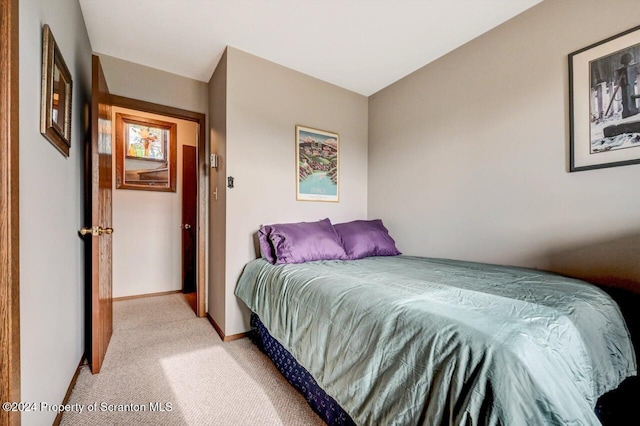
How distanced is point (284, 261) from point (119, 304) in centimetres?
252

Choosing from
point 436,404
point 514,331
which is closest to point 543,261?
point 514,331

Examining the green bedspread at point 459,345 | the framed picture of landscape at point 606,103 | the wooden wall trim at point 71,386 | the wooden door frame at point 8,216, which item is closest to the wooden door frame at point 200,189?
the wooden wall trim at point 71,386

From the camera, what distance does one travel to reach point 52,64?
3.85ft

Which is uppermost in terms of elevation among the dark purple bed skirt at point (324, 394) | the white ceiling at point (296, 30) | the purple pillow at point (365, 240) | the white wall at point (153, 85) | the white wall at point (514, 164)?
the white ceiling at point (296, 30)

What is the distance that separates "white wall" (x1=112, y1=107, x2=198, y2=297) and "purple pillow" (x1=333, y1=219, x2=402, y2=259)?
233cm

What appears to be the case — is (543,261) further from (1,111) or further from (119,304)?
(119,304)

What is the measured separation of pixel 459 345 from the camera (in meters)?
0.79

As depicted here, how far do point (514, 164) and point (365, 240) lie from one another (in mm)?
1301

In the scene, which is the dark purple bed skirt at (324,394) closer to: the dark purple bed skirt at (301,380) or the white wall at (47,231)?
the dark purple bed skirt at (301,380)

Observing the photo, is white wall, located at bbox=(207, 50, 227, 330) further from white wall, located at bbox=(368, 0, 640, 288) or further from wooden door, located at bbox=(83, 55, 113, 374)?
white wall, located at bbox=(368, 0, 640, 288)

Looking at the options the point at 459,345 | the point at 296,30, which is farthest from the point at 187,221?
Answer: the point at 459,345

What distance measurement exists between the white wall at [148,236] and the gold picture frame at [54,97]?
190cm

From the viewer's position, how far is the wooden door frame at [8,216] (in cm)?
74

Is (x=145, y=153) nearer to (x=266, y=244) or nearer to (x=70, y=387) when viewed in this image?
(x=266, y=244)
